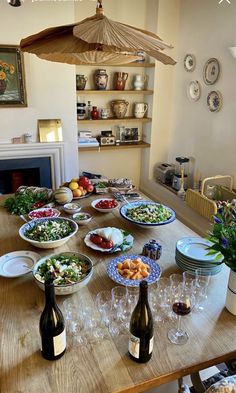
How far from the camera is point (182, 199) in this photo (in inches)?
144

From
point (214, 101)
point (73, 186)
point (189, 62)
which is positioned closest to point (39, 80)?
point (73, 186)

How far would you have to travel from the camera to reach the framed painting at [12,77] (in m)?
3.18

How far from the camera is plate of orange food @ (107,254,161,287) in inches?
54.5

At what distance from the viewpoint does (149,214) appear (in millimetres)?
1960

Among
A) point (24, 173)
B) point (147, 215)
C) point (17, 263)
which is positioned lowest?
point (24, 173)

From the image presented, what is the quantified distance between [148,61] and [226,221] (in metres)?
3.26

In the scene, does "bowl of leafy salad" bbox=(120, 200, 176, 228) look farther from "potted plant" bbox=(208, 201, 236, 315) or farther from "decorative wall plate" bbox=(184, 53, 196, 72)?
"decorative wall plate" bbox=(184, 53, 196, 72)

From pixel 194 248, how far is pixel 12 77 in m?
2.63

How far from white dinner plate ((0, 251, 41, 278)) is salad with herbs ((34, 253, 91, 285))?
5.0 inches

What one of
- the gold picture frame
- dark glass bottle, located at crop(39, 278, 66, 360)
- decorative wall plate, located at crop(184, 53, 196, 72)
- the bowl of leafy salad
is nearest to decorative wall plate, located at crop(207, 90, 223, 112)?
decorative wall plate, located at crop(184, 53, 196, 72)

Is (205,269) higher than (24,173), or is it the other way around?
(205,269)

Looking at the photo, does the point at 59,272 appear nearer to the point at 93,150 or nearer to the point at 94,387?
the point at 94,387

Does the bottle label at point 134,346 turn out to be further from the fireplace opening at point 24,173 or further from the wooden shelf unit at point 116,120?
the wooden shelf unit at point 116,120

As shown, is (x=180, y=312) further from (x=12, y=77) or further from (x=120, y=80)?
(x=120, y=80)
